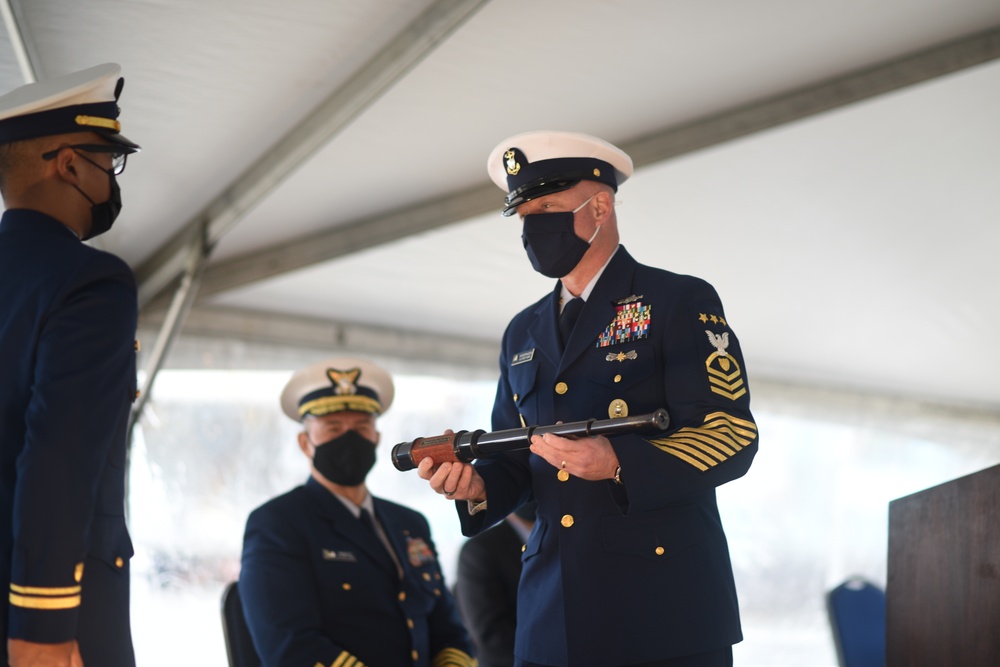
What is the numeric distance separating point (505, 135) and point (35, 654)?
3916 mm

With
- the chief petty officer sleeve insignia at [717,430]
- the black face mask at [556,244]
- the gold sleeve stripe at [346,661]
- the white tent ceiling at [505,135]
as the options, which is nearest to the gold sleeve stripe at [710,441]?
the chief petty officer sleeve insignia at [717,430]

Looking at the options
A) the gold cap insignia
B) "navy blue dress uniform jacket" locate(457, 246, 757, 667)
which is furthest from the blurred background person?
the gold cap insignia

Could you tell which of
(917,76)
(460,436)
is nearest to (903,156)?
(917,76)

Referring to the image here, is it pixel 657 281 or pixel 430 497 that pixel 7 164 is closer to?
pixel 657 281

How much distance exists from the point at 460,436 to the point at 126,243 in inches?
173

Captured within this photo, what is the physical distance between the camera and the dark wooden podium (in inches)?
79.4

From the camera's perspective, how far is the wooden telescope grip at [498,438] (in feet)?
5.67

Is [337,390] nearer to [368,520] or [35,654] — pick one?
[368,520]

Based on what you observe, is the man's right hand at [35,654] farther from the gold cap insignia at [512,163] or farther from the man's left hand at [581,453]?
the gold cap insignia at [512,163]

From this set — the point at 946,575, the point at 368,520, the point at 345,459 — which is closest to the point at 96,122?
the point at 345,459

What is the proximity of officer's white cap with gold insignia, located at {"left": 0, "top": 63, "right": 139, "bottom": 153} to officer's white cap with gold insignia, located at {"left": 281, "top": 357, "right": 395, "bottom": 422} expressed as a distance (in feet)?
5.07

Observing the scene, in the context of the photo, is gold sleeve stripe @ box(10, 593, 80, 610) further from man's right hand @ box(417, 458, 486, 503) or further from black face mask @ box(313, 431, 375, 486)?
black face mask @ box(313, 431, 375, 486)

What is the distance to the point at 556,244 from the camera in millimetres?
2160

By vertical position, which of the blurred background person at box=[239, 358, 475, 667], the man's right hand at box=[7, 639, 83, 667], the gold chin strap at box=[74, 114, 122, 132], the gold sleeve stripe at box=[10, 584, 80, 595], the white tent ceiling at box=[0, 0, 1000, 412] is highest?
the white tent ceiling at box=[0, 0, 1000, 412]
